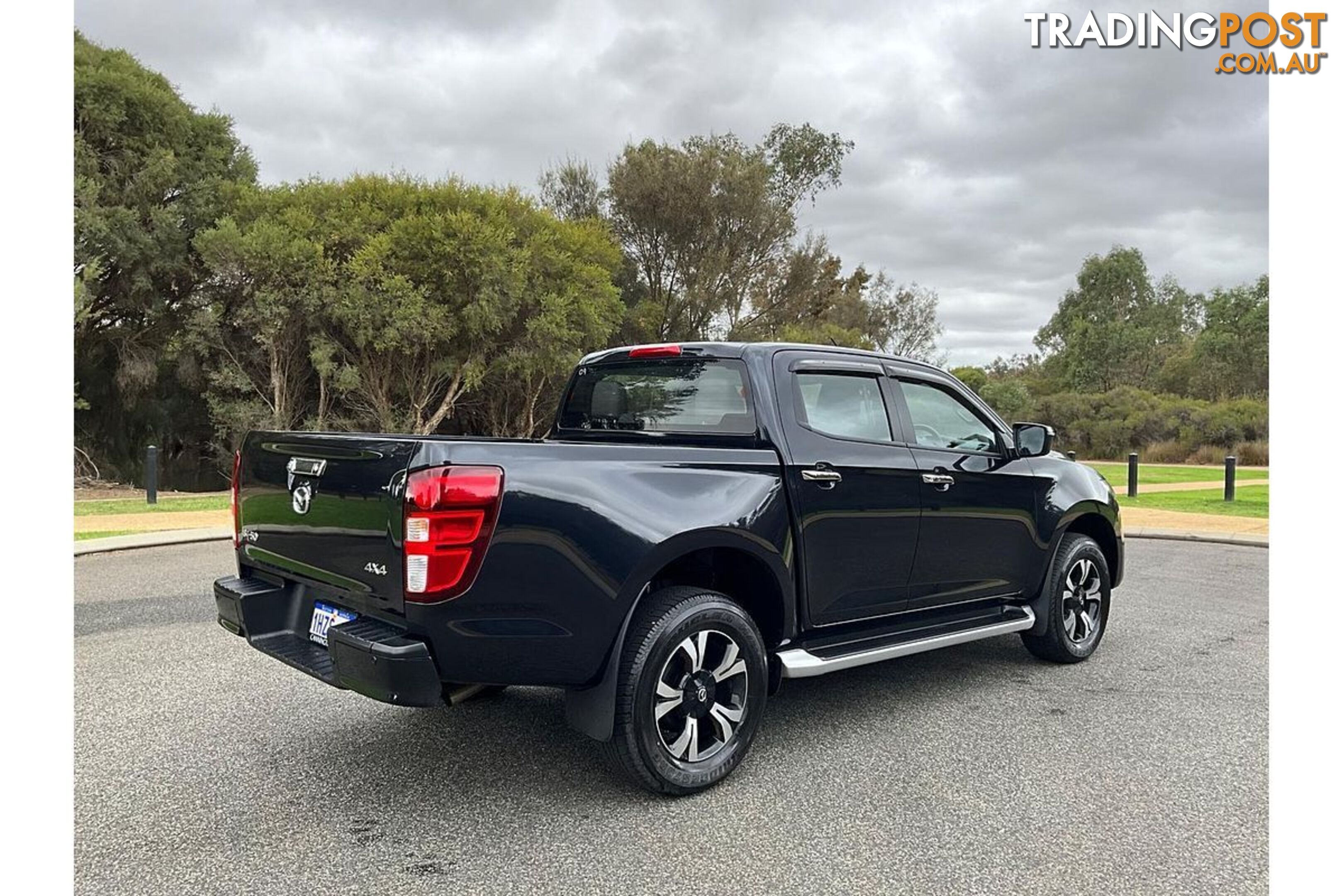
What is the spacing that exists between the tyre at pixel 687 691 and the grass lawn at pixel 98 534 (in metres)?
9.82

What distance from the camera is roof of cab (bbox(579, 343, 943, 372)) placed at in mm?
4332

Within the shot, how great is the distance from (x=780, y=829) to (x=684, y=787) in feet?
1.41

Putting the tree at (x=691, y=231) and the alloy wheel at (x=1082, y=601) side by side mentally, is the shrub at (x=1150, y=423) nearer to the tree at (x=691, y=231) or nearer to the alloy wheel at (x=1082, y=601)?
the tree at (x=691, y=231)

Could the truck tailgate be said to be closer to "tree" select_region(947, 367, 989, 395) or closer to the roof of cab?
the roof of cab

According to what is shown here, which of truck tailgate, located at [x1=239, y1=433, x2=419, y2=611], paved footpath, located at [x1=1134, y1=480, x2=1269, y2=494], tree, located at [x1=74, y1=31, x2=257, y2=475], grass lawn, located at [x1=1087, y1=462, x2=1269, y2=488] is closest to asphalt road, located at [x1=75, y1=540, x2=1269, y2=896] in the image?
truck tailgate, located at [x1=239, y1=433, x2=419, y2=611]

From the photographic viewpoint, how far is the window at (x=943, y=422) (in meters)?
4.91

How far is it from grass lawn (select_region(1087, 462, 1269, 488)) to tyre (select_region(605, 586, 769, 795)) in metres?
19.3

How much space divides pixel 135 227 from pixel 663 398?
68.0ft

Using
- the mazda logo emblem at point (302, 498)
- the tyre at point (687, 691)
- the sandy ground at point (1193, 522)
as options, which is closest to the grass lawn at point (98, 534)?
the mazda logo emblem at point (302, 498)

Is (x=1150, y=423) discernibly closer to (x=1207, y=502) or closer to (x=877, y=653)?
(x=1207, y=502)

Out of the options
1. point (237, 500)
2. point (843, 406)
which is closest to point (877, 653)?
point (843, 406)

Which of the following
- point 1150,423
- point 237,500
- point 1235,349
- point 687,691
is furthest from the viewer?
point 1235,349

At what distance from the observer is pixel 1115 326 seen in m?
57.4

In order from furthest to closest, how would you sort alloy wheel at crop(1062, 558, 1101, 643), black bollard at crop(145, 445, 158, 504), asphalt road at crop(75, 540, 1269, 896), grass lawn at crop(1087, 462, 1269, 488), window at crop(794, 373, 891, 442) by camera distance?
grass lawn at crop(1087, 462, 1269, 488), black bollard at crop(145, 445, 158, 504), alloy wheel at crop(1062, 558, 1101, 643), window at crop(794, 373, 891, 442), asphalt road at crop(75, 540, 1269, 896)
